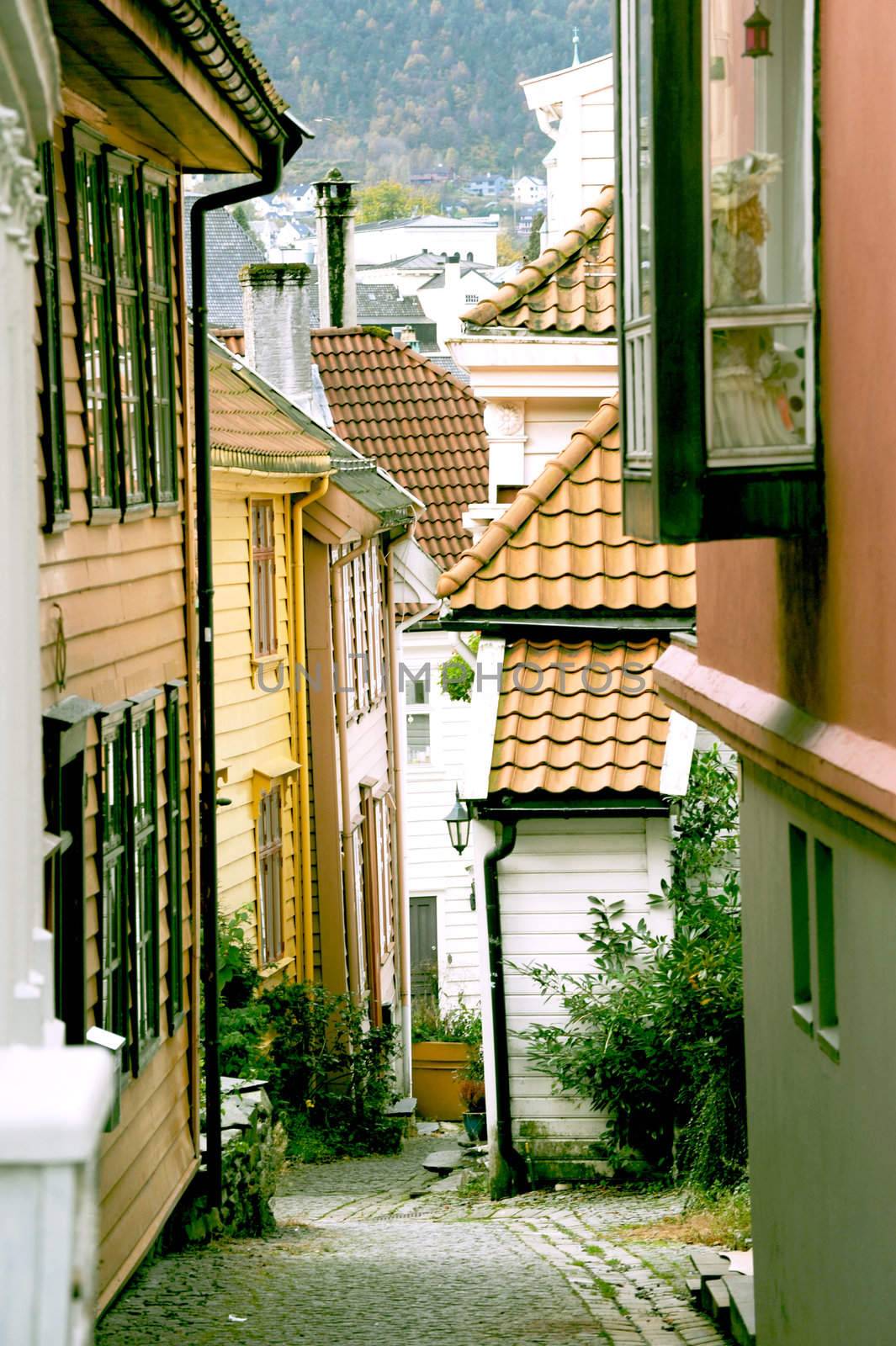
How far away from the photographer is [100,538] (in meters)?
8.13

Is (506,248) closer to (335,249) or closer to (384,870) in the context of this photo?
Result: (335,249)

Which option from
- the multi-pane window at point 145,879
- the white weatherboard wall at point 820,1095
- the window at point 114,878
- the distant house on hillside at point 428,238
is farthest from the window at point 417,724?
the distant house on hillside at point 428,238

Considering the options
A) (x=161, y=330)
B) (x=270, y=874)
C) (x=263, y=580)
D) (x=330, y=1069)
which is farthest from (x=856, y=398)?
(x=330, y=1069)

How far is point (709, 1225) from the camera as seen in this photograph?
10602 mm

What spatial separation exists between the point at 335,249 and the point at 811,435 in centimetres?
2475

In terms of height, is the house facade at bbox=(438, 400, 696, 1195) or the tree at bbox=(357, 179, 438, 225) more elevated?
the tree at bbox=(357, 179, 438, 225)

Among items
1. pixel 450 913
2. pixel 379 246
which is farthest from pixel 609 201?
pixel 379 246

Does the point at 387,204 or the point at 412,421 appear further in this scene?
the point at 387,204

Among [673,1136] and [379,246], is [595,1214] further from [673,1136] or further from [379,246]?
[379,246]

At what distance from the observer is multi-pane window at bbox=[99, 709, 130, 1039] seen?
8.03m

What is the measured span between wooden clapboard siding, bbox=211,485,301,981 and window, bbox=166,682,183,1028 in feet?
16.2

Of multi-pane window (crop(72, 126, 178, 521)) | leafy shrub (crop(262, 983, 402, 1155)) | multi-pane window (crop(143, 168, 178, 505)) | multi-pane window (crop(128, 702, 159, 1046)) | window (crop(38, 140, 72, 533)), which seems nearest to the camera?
window (crop(38, 140, 72, 533))

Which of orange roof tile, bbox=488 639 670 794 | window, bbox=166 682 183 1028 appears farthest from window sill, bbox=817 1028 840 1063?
orange roof tile, bbox=488 639 670 794

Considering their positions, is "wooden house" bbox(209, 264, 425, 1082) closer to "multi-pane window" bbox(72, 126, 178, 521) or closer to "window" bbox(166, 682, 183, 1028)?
"multi-pane window" bbox(72, 126, 178, 521)
